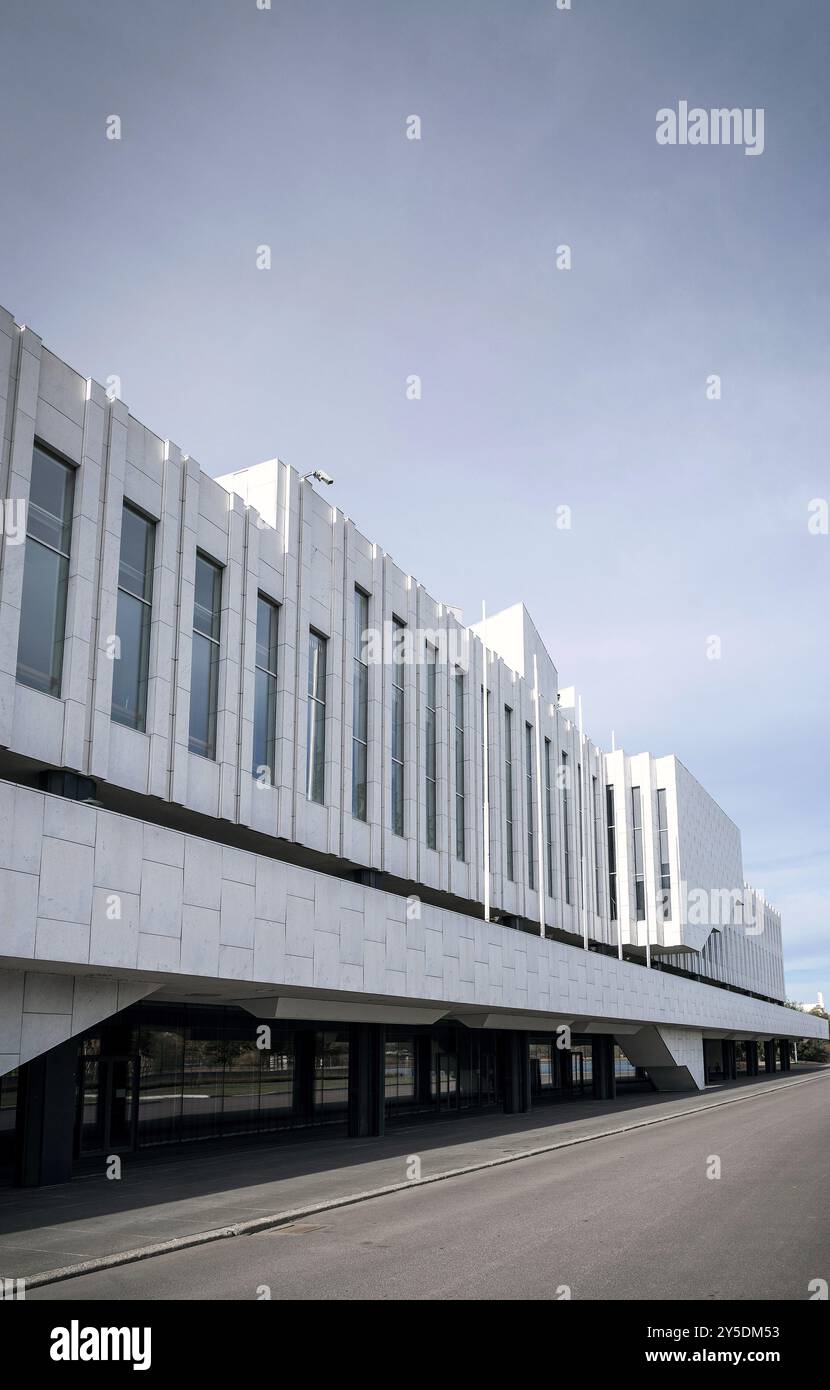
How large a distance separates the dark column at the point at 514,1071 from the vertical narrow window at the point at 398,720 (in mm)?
12023

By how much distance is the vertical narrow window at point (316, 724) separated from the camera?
24.9 meters

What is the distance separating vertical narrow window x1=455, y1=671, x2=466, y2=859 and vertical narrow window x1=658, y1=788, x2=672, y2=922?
26346 millimetres

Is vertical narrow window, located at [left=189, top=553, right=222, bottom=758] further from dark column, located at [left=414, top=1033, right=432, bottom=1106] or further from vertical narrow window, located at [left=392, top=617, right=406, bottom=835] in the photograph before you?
dark column, located at [left=414, top=1033, right=432, bottom=1106]

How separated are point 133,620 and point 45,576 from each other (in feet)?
7.59

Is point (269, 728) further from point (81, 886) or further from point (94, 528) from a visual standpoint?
point (81, 886)

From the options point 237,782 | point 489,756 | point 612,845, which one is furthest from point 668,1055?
point 237,782

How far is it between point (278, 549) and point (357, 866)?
7986 millimetres

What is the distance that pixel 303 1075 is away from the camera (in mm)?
32250

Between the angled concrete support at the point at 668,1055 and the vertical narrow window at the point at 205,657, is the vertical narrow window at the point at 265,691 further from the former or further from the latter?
the angled concrete support at the point at 668,1055

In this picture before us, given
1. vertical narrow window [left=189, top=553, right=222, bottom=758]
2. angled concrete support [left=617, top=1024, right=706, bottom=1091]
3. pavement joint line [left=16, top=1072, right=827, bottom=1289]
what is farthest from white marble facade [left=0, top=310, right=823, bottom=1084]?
angled concrete support [left=617, top=1024, right=706, bottom=1091]

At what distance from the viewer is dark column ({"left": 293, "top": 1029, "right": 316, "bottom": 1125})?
3183 cm

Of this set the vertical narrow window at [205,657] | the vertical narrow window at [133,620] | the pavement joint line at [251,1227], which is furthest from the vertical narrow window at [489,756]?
the vertical narrow window at [133,620]
